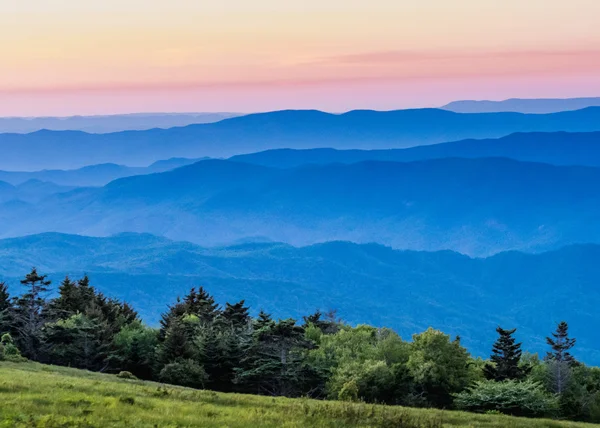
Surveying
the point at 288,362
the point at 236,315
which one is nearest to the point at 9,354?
the point at 288,362

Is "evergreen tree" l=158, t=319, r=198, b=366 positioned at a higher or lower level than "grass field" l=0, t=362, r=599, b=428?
higher

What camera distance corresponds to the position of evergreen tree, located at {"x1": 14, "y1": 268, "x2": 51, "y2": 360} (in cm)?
5506

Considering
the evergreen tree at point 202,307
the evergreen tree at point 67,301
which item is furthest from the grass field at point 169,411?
the evergreen tree at point 67,301

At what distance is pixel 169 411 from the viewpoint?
890 inches

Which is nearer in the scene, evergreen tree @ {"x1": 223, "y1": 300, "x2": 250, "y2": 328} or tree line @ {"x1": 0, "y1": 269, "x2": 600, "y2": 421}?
tree line @ {"x1": 0, "y1": 269, "x2": 600, "y2": 421}

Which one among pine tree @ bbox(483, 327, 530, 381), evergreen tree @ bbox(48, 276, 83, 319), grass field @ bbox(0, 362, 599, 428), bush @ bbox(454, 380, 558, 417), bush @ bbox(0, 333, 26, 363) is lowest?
grass field @ bbox(0, 362, 599, 428)

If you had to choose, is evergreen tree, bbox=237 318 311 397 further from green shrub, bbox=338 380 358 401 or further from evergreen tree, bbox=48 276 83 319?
evergreen tree, bbox=48 276 83 319

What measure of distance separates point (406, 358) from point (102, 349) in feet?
72.6

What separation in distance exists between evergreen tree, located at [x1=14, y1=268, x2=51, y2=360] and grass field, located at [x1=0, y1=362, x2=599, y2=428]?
27.0m

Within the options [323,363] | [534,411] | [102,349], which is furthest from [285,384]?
[534,411]

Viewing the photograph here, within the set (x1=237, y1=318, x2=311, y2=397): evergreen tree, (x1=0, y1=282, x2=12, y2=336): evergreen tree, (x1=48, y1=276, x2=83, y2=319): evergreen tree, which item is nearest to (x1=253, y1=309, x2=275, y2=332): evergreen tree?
(x1=237, y1=318, x2=311, y2=397): evergreen tree

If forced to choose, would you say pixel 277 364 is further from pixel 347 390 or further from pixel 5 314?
pixel 5 314

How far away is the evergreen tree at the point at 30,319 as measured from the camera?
55.1 meters

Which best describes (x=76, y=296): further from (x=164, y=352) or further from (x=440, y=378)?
(x=440, y=378)
